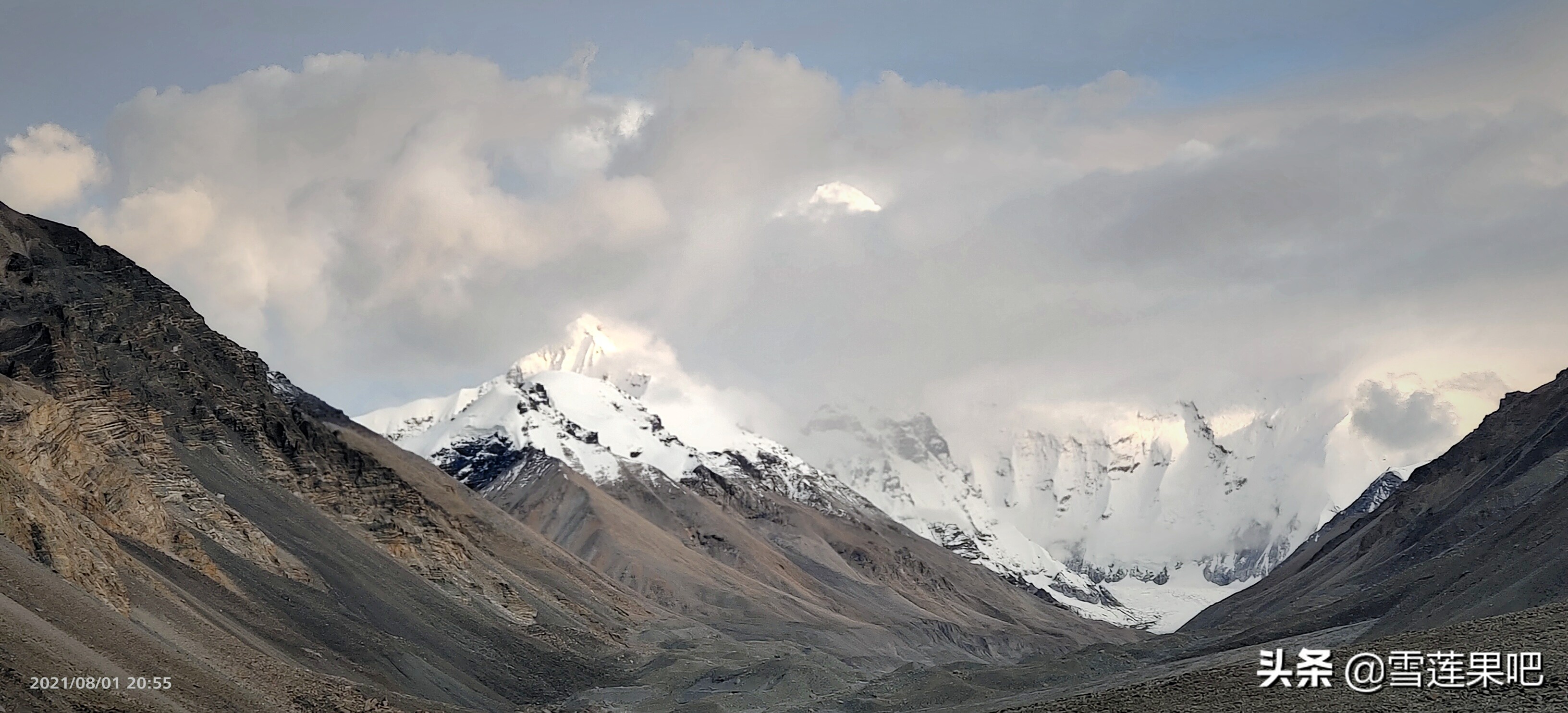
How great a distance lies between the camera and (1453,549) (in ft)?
342

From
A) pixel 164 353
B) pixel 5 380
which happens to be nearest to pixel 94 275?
pixel 164 353

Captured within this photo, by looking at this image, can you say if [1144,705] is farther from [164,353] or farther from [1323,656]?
[164,353]

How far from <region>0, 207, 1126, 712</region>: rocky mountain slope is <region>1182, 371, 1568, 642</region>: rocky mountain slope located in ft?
121

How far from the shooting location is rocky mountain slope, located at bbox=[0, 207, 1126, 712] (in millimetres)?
48031

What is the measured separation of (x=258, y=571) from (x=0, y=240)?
127ft

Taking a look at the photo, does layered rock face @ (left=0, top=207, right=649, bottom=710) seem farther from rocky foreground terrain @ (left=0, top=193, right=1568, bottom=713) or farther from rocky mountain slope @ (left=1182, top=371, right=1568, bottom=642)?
rocky mountain slope @ (left=1182, top=371, right=1568, bottom=642)

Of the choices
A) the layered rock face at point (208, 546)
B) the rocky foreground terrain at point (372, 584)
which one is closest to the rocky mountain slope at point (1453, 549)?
the rocky foreground terrain at point (372, 584)

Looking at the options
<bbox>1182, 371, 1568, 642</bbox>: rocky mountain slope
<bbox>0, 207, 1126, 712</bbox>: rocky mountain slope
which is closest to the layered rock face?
<bbox>0, 207, 1126, 712</bbox>: rocky mountain slope

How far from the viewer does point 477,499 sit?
166 meters

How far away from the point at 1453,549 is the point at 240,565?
82.8 meters

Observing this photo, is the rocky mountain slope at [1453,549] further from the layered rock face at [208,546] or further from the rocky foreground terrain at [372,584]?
the layered rock face at [208,546]

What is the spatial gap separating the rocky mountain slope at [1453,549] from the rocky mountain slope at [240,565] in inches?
1455

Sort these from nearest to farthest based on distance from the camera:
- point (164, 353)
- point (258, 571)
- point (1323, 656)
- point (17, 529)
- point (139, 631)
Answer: point (1323, 656), point (139, 631), point (17, 529), point (258, 571), point (164, 353)

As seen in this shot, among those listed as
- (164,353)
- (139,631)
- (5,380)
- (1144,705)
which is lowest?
(139,631)
